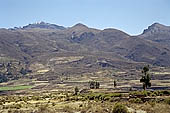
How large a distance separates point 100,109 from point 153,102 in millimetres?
8104

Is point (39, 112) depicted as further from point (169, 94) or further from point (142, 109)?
point (169, 94)

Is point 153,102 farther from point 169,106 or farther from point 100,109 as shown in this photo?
point 100,109

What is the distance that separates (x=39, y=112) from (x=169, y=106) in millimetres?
19454

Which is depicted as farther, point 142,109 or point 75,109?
point 75,109

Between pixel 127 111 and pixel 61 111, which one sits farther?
pixel 61 111

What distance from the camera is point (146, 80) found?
7675 cm

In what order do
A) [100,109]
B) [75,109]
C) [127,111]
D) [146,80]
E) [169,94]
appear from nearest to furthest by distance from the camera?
[127,111] < [100,109] < [75,109] < [169,94] < [146,80]

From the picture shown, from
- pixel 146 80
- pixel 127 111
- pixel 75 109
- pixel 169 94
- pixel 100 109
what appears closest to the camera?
A: pixel 127 111

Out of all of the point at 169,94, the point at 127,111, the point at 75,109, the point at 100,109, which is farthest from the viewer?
the point at 169,94

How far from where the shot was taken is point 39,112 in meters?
42.2

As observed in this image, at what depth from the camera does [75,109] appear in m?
41.9

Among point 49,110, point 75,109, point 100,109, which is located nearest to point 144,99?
point 100,109

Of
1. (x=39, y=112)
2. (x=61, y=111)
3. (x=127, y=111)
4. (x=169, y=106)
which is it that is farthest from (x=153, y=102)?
(x=39, y=112)

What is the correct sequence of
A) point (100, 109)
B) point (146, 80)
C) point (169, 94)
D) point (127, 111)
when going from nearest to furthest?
point (127, 111) < point (100, 109) < point (169, 94) < point (146, 80)
